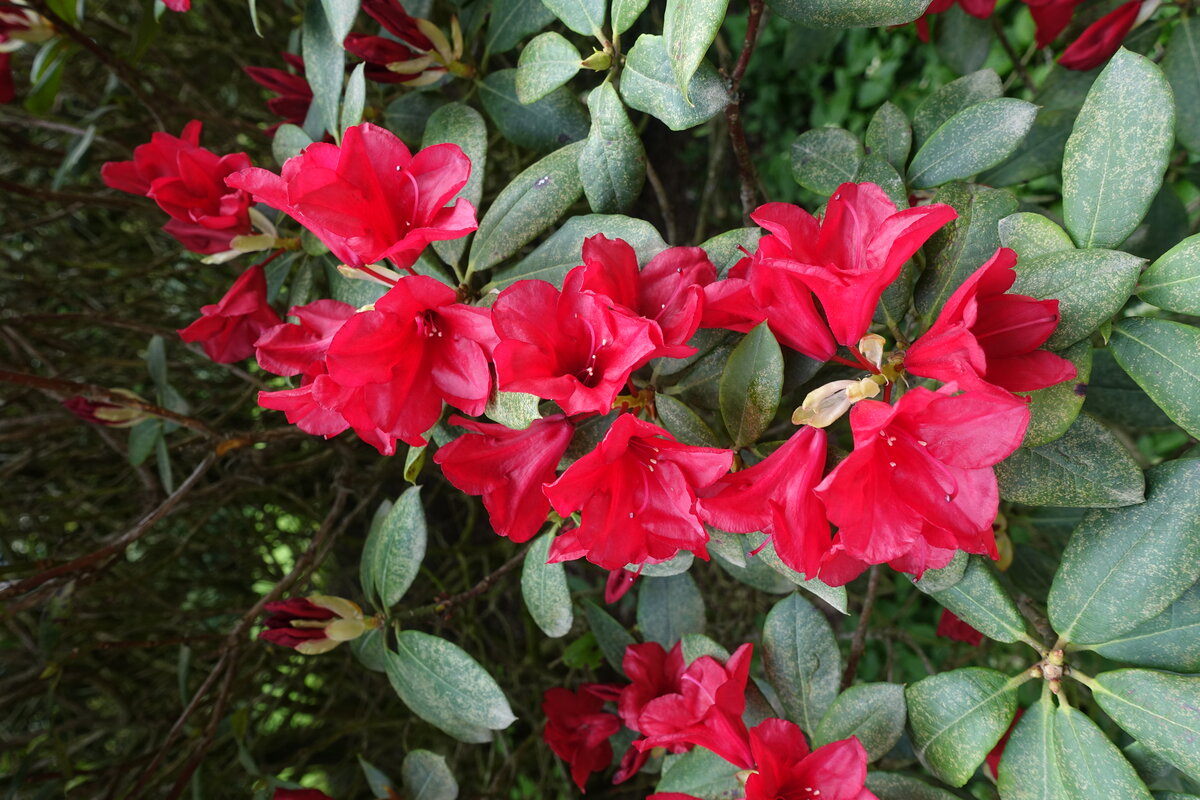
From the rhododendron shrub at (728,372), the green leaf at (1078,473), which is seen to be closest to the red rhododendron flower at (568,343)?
the rhododendron shrub at (728,372)

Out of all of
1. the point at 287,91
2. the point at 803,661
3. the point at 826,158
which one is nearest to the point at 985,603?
the point at 803,661

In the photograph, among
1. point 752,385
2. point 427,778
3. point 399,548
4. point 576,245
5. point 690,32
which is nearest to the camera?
point 690,32

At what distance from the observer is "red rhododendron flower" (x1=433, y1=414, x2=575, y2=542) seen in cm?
69

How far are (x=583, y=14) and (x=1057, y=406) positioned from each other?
61cm

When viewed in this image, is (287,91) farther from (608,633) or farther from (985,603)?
(985,603)

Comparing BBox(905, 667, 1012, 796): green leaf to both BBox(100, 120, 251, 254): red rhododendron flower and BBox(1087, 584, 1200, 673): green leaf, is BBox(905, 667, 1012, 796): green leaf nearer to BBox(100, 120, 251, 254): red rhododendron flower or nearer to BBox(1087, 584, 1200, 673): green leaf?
BBox(1087, 584, 1200, 673): green leaf

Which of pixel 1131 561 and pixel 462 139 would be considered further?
pixel 462 139

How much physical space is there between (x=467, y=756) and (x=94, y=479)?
4.08 ft

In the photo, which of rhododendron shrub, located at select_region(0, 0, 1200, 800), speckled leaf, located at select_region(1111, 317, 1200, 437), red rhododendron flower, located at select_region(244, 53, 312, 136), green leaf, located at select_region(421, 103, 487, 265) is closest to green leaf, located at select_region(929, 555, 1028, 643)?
rhododendron shrub, located at select_region(0, 0, 1200, 800)

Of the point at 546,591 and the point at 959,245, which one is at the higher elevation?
the point at 959,245

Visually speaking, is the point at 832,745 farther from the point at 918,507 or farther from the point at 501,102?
the point at 501,102

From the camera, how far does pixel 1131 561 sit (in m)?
0.74

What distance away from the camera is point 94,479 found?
200 centimetres

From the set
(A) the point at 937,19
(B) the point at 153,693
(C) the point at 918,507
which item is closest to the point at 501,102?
(C) the point at 918,507
